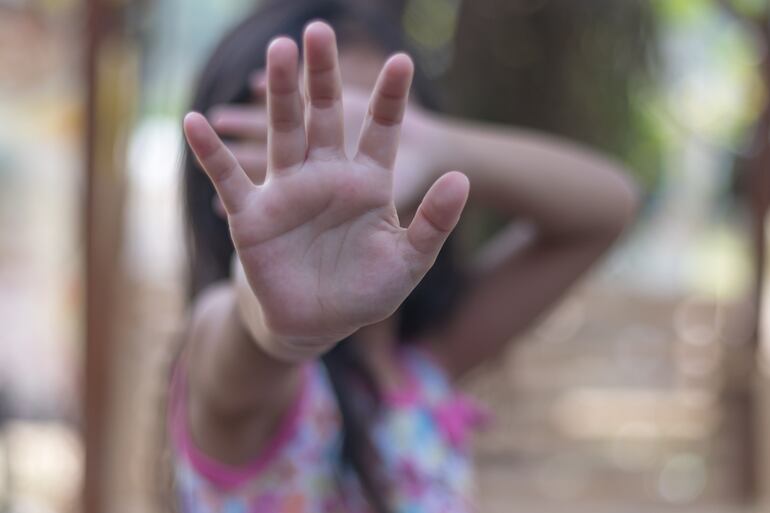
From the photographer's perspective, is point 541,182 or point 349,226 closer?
point 349,226

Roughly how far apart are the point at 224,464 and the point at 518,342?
217 cm

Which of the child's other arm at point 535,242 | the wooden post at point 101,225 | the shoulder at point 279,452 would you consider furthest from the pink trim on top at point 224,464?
the wooden post at point 101,225

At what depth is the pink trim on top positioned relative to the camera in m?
0.90

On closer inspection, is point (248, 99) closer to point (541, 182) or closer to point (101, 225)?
point (541, 182)

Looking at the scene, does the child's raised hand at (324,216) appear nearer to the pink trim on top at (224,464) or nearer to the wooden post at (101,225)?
the pink trim on top at (224,464)

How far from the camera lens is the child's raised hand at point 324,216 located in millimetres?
574

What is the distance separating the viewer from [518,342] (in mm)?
2996

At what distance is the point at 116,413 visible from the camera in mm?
2109

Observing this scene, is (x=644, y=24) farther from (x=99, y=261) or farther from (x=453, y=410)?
(x=453, y=410)

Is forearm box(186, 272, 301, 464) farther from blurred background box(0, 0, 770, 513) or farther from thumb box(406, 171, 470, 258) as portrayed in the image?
blurred background box(0, 0, 770, 513)

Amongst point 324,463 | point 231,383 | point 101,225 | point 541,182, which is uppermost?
point 541,182

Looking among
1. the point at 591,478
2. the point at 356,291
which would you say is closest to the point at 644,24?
the point at 591,478

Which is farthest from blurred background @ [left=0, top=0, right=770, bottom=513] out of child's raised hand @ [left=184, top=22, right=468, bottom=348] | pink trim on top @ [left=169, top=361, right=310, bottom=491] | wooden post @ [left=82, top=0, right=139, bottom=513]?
child's raised hand @ [left=184, top=22, right=468, bottom=348]

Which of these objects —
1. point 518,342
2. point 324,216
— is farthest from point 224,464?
point 518,342
